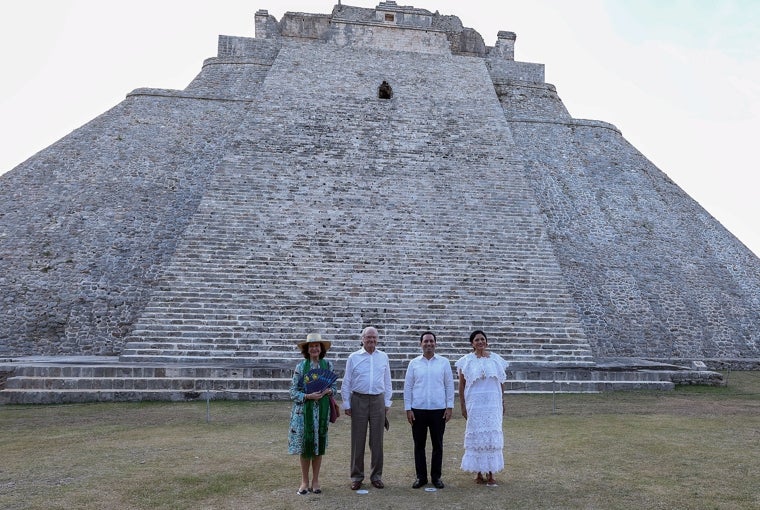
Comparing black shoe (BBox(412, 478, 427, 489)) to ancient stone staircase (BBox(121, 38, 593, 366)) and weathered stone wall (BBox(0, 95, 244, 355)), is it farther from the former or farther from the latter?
weathered stone wall (BBox(0, 95, 244, 355))

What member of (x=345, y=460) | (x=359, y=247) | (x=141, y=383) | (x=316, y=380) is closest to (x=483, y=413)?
(x=316, y=380)

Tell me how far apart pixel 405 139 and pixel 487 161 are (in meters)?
2.16

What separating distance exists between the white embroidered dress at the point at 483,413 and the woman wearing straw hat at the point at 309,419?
3.32 ft

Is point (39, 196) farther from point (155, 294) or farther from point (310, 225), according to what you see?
point (310, 225)

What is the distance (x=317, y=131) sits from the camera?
16.3 metres

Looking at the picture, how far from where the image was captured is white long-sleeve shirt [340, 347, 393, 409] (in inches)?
185

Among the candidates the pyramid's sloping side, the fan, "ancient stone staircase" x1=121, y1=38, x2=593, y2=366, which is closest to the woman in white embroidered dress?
the fan

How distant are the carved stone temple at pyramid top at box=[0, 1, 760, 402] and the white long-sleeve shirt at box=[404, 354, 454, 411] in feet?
15.8

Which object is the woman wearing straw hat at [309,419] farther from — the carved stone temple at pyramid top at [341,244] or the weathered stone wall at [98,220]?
the weathered stone wall at [98,220]

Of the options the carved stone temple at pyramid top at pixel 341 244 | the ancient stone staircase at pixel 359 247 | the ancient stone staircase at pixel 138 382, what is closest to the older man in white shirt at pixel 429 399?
the ancient stone staircase at pixel 138 382

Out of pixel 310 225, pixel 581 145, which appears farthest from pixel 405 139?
pixel 581 145

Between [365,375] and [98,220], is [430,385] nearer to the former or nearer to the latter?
[365,375]

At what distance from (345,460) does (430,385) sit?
1.32 metres

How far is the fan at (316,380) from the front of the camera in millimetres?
4500
